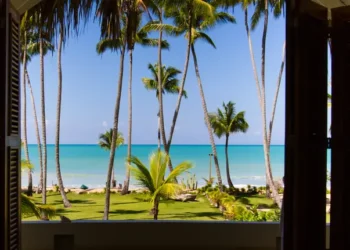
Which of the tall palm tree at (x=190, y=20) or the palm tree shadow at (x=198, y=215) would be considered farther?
the palm tree shadow at (x=198, y=215)

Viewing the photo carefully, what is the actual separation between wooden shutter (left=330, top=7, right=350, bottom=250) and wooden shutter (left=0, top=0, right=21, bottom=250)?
1.68 m

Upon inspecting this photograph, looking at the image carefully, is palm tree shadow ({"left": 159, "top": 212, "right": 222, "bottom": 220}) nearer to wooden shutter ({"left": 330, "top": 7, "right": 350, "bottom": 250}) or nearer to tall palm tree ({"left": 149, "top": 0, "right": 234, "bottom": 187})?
tall palm tree ({"left": 149, "top": 0, "right": 234, "bottom": 187})

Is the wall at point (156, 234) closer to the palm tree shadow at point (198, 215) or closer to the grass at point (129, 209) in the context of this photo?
the palm tree shadow at point (198, 215)

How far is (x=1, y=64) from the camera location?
2.20 meters

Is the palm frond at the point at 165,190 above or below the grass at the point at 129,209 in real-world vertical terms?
above

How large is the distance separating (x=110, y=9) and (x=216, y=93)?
21.0m

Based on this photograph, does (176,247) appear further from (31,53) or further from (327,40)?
→ (31,53)

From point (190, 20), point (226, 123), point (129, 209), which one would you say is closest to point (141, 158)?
point (129, 209)

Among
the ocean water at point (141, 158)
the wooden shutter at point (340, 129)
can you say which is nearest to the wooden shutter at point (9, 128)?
the wooden shutter at point (340, 129)

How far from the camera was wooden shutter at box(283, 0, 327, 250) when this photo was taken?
1.91 m

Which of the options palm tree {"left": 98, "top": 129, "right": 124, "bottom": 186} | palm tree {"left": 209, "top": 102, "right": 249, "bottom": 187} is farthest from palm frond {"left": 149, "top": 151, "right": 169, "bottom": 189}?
palm tree {"left": 98, "top": 129, "right": 124, "bottom": 186}

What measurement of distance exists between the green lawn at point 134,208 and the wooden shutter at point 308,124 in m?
15.9

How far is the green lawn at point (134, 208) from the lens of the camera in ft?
59.8

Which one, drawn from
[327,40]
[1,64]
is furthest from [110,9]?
[327,40]
